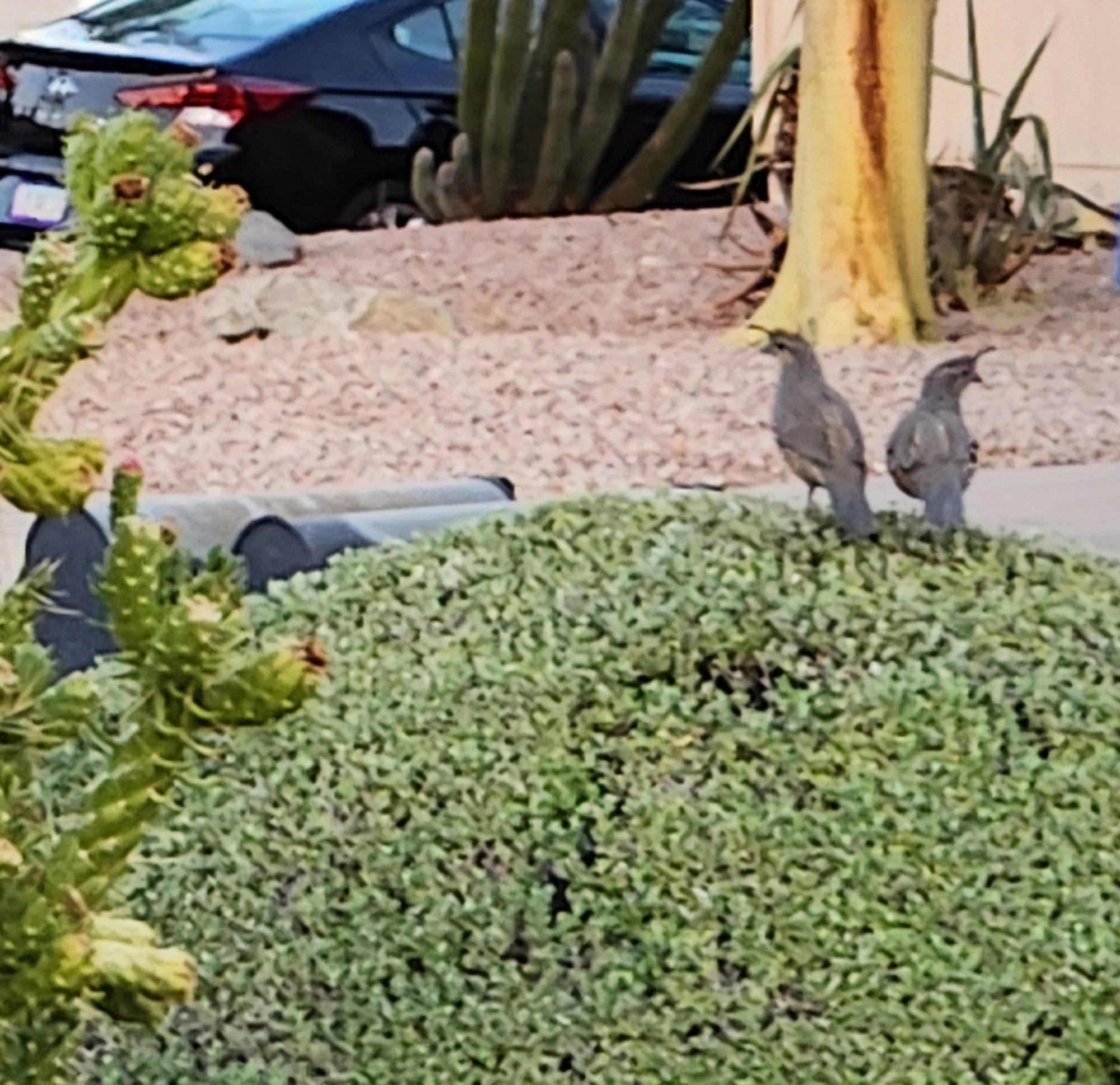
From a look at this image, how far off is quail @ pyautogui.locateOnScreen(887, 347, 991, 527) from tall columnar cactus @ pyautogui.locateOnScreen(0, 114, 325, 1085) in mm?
1667

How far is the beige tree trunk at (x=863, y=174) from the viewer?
7551 millimetres

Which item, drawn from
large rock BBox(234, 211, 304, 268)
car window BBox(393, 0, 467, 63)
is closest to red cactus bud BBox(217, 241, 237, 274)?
large rock BBox(234, 211, 304, 268)

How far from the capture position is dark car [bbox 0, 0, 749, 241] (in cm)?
1050

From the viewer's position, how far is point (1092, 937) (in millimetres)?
2742

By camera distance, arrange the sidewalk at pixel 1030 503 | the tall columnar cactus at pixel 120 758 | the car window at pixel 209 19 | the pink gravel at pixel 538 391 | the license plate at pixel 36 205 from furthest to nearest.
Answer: the car window at pixel 209 19
the license plate at pixel 36 205
the pink gravel at pixel 538 391
the sidewalk at pixel 1030 503
the tall columnar cactus at pixel 120 758

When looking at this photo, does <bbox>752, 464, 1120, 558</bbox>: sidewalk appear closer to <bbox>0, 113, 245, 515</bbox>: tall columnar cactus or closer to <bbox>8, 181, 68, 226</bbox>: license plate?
<bbox>0, 113, 245, 515</bbox>: tall columnar cactus

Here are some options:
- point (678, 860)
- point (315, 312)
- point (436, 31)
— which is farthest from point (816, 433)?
point (436, 31)

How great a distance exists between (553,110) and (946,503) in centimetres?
772

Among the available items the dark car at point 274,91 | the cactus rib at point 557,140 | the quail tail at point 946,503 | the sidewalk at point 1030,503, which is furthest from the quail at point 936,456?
the cactus rib at point 557,140

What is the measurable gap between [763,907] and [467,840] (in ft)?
1.25

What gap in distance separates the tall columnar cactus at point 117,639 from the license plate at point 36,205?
8.39 metres

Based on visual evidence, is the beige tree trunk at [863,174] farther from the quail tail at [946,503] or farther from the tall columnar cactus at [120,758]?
the tall columnar cactus at [120,758]

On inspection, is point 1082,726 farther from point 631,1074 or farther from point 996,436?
point 996,436

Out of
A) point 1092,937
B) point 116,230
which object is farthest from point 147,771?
point 1092,937
